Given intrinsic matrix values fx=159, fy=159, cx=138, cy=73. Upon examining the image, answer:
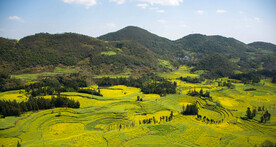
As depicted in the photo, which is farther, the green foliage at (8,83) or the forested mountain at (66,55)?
the forested mountain at (66,55)

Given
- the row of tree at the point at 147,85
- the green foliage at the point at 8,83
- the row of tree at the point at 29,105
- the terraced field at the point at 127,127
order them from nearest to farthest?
the terraced field at the point at 127,127
the row of tree at the point at 29,105
the green foliage at the point at 8,83
the row of tree at the point at 147,85

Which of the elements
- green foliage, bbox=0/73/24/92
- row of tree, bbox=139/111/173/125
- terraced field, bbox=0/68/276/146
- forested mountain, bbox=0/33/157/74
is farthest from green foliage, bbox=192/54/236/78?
green foliage, bbox=0/73/24/92

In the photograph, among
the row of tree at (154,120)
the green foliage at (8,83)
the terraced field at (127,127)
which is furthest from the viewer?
the green foliage at (8,83)

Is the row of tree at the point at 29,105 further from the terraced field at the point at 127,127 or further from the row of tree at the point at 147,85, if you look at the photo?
the row of tree at the point at 147,85

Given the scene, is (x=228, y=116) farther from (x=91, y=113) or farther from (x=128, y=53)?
(x=128, y=53)

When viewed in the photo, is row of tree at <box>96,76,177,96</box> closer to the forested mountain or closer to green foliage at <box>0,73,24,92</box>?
the forested mountain

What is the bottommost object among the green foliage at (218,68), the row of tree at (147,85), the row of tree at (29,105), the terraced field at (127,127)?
the terraced field at (127,127)

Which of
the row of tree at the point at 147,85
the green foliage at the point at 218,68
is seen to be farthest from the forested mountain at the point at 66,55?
the green foliage at the point at 218,68
